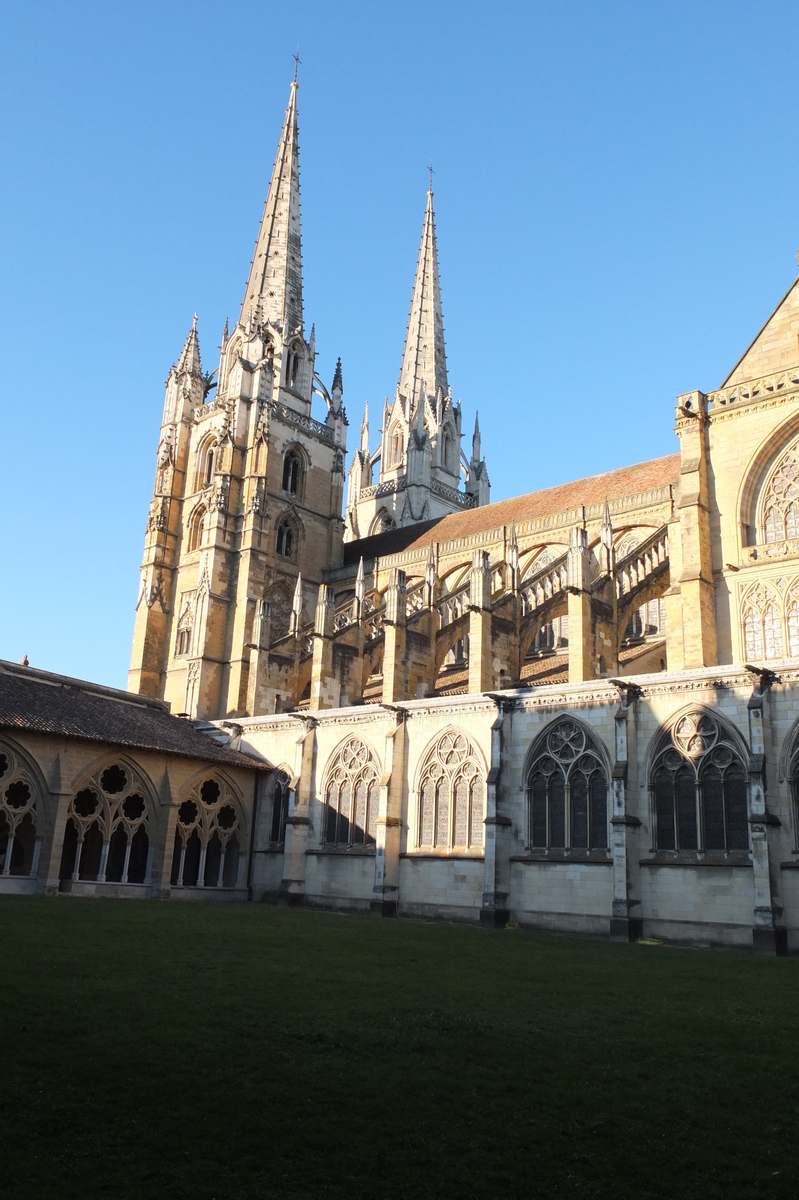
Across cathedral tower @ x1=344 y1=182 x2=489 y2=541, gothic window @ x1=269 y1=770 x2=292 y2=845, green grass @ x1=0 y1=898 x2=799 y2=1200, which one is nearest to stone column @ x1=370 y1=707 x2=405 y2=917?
gothic window @ x1=269 y1=770 x2=292 y2=845

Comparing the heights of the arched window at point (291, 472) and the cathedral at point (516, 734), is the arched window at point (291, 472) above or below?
above

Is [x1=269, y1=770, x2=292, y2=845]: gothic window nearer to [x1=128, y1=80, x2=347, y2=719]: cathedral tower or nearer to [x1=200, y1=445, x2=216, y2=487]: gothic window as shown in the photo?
[x1=128, y1=80, x2=347, y2=719]: cathedral tower

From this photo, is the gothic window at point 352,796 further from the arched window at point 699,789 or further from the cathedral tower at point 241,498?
the cathedral tower at point 241,498

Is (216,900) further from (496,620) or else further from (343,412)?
(343,412)

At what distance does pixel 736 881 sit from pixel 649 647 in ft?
43.9

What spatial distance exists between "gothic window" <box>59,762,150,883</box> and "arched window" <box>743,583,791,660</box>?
16370 millimetres

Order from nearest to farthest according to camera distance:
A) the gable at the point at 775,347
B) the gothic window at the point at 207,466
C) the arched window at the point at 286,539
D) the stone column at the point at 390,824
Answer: the stone column at the point at 390,824, the gable at the point at 775,347, the arched window at the point at 286,539, the gothic window at the point at 207,466

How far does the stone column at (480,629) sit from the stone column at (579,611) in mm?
3222

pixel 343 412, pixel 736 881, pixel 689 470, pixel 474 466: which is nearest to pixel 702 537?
pixel 689 470

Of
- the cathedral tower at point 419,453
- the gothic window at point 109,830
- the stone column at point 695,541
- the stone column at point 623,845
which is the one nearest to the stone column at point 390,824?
the stone column at point 623,845

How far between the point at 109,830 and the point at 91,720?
2.86 m

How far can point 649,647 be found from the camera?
31.8 metres

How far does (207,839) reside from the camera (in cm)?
2741

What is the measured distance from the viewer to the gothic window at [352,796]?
2589 centimetres
